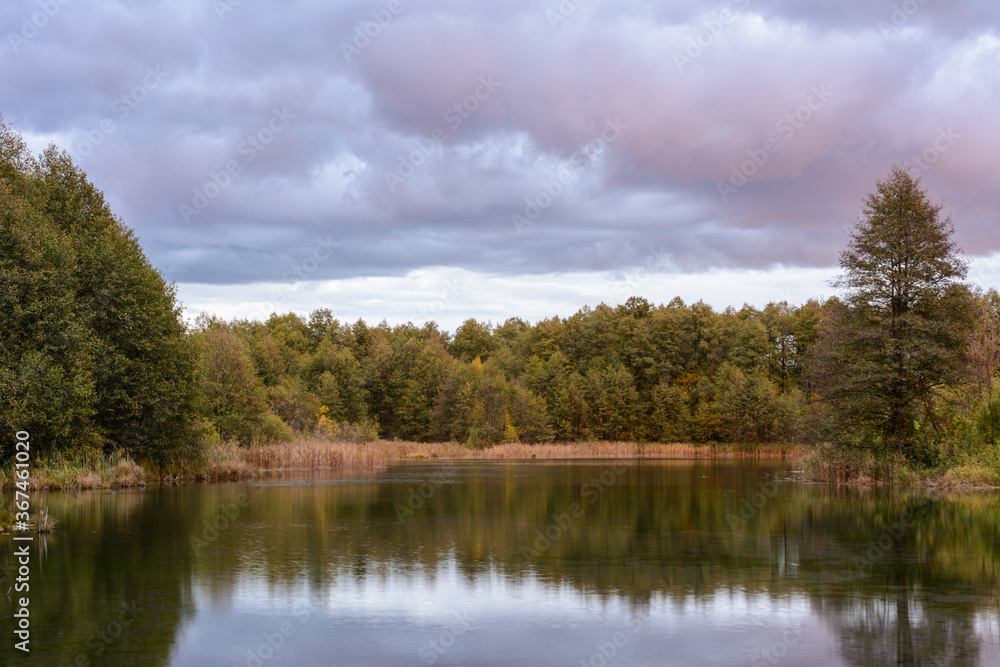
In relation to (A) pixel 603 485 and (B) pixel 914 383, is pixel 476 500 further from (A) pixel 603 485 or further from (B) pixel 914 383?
(B) pixel 914 383

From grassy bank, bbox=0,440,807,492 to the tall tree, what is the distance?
1130 inches

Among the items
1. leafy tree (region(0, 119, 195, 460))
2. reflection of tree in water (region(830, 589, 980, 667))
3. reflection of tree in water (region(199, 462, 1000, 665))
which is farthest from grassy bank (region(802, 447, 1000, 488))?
leafy tree (region(0, 119, 195, 460))

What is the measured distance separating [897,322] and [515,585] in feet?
91.7

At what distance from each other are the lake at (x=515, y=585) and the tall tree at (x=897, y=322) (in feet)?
30.2

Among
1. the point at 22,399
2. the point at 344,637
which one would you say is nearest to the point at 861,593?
the point at 344,637

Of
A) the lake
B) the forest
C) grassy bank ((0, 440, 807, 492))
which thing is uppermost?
the forest

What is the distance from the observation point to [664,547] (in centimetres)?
1847

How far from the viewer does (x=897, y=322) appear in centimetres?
3578

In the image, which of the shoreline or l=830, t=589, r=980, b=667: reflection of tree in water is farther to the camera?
the shoreline

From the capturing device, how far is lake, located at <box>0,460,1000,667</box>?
10.3m

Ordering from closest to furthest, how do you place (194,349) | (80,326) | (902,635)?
1. (902,635)
2. (80,326)
3. (194,349)

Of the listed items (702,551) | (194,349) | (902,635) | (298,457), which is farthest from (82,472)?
(902,635)

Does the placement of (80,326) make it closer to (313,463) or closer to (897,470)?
(313,463)

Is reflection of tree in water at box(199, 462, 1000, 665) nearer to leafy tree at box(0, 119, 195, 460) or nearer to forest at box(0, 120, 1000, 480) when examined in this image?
forest at box(0, 120, 1000, 480)
